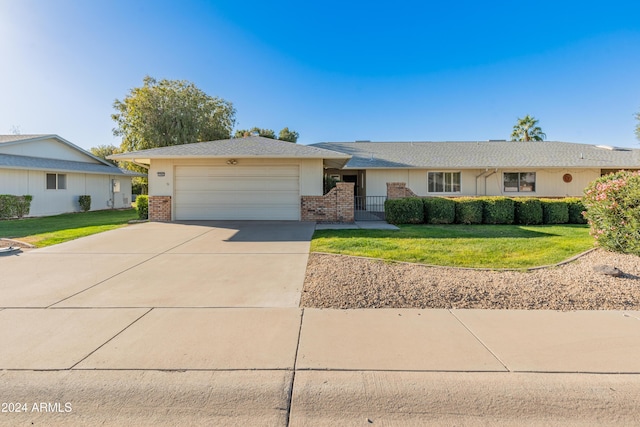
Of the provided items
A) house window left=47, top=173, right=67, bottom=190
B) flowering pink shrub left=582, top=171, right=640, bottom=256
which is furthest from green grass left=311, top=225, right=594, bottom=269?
house window left=47, top=173, right=67, bottom=190

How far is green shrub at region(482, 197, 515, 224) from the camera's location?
1216cm

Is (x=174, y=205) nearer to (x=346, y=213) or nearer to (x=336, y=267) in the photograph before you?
(x=346, y=213)

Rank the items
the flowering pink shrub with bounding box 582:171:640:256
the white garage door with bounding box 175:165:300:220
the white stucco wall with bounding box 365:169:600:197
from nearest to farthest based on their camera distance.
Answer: the flowering pink shrub with bounding box 582:171:640:256 → the white garage door with bounding box 175:165:300:220 → the white stucco wall with bounding box 365:169:600:197

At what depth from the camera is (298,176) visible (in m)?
13.2

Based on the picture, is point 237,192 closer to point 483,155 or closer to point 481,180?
point 481,180

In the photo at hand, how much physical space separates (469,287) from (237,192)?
410 inches

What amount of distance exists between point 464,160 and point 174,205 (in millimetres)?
15682

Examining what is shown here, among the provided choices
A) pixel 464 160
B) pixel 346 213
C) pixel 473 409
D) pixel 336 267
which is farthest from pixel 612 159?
pixel 473 409

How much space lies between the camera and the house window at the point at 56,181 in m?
18.1

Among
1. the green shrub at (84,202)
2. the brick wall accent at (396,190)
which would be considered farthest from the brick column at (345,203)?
the green shrub at (84,202)

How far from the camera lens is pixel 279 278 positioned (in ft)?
18.2

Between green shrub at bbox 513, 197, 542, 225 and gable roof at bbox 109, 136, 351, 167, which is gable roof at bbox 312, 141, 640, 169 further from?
green shrub at bbox 513, 197, 542, 225

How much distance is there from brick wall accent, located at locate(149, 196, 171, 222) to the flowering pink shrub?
550 inches

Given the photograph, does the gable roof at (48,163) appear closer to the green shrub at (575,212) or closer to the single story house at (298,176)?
the single story house at (298,176)
